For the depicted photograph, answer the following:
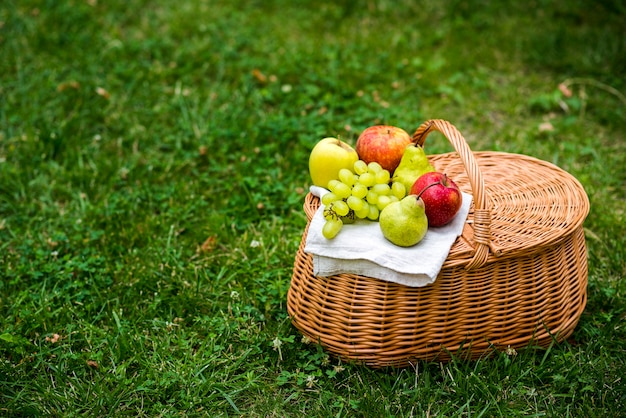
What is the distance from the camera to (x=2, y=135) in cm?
445

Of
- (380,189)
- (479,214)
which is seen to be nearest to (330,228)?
(380,189)

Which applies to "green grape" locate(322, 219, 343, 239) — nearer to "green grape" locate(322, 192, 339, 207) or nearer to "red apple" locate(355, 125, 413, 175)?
"green grape" locate(322, 192, 339, 207)

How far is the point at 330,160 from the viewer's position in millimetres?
2701

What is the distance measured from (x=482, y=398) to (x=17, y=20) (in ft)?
16.3

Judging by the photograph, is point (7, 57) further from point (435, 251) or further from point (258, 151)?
point (435, 251)

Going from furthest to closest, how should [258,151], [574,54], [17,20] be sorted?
[17,20] → [574,54] → [258,151]

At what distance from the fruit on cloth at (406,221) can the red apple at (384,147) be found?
337 mm

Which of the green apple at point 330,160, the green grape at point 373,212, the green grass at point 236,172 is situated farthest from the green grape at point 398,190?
the green grass at point 236,172

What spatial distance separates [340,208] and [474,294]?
0.61 m

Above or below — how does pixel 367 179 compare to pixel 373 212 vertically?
above

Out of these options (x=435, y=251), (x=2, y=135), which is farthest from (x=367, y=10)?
(x=435, y=251)

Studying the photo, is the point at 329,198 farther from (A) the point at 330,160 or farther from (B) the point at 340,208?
(A) the point at 330,160

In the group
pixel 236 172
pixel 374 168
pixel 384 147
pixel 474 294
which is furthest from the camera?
pixel 236 172

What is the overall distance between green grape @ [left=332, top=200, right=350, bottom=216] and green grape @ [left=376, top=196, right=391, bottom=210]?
14 centimetres
